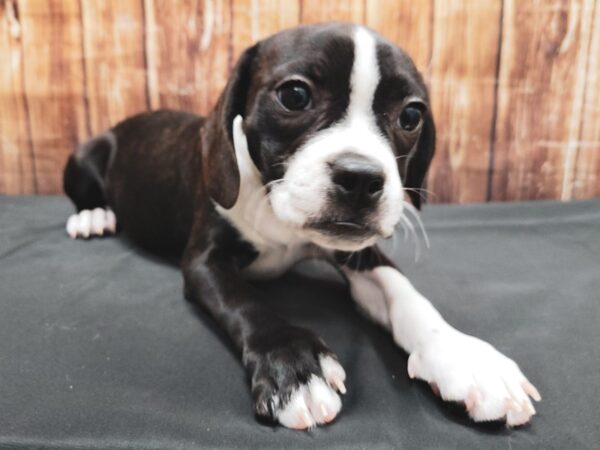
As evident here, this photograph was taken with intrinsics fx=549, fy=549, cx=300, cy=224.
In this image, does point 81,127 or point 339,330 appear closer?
point 339,330

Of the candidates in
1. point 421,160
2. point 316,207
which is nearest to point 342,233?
point 316,207

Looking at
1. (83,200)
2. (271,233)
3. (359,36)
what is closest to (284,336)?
(271,233)

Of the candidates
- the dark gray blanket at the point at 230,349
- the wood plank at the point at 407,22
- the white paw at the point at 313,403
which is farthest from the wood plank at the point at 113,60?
the white paw at the point at 313,403

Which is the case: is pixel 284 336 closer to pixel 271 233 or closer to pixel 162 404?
pixel 162 404

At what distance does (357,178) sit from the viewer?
1.40 m

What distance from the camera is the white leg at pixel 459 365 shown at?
3.99 ft

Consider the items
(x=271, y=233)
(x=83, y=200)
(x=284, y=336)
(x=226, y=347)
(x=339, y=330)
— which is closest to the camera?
(x=284, y=336)

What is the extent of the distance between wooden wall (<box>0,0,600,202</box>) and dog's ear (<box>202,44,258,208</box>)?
1.35m

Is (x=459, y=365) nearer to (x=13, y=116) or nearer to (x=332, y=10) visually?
(x=332, y=10)

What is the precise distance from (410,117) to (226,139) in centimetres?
59

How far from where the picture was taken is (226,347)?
1.56 meters

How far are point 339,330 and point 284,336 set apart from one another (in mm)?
334

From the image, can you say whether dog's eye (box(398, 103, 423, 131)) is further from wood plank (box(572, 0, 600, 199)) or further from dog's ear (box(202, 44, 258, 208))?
wood plank (box(572, 0, 600, 199))

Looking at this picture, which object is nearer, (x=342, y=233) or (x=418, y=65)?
(x=342, y=233)
